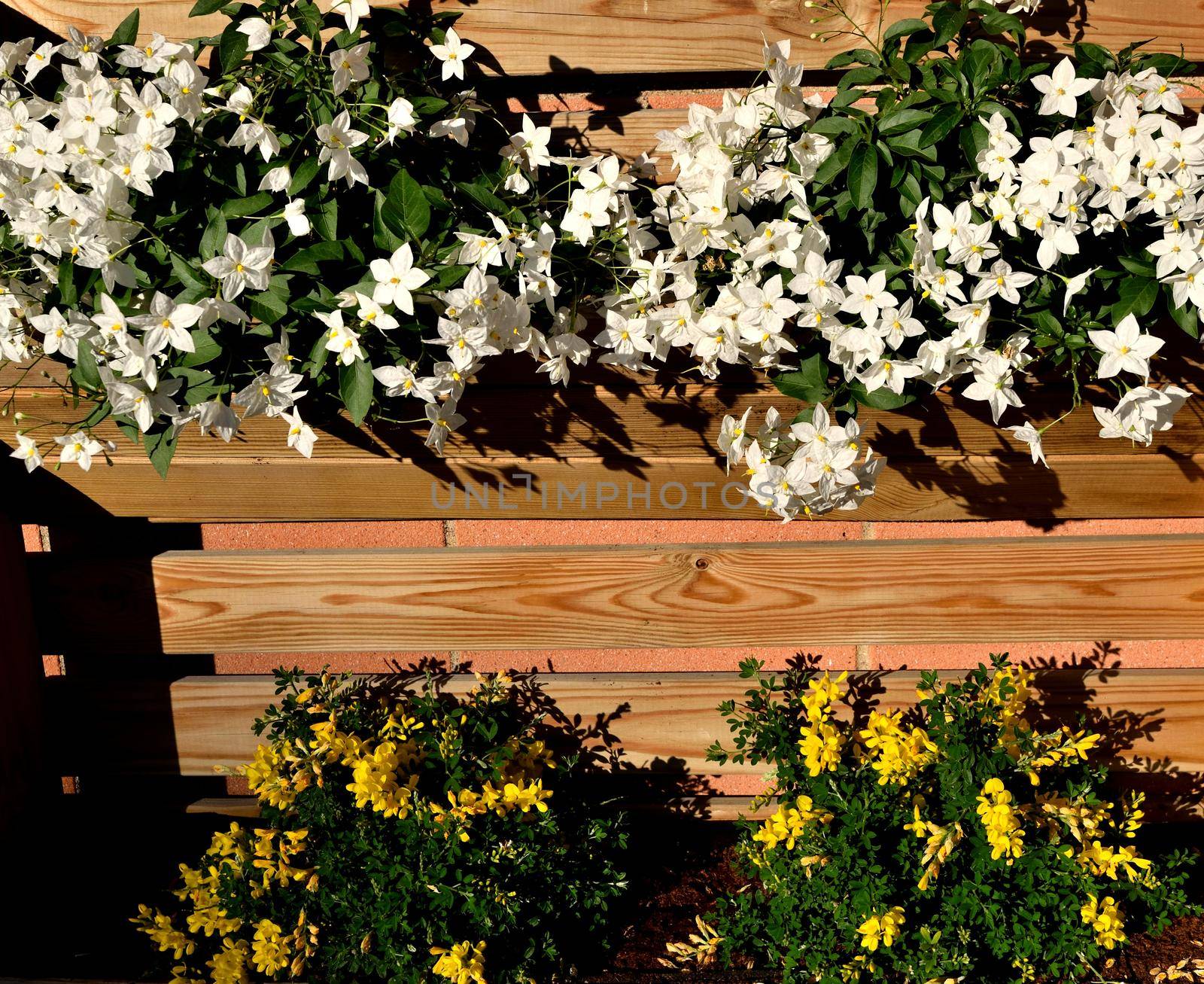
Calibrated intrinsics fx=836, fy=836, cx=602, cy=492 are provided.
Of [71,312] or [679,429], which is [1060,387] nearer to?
[679,429]

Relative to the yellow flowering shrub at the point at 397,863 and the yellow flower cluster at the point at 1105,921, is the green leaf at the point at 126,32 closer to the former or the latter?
the yellow flowering shrub at the point at 397,863

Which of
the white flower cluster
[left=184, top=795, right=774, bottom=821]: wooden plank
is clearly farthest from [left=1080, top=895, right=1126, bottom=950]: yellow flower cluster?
the white flower cluster

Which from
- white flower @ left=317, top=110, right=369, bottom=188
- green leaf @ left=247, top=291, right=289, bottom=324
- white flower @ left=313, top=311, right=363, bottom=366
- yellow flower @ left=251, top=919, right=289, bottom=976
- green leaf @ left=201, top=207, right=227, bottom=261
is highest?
white flower @ left=317, top=110, right=369, bottom=188

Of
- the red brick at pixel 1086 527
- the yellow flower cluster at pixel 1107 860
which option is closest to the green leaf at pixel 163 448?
the red brick at pixel 1086 527

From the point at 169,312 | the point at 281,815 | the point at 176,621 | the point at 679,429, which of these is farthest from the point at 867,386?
the point at 176,621

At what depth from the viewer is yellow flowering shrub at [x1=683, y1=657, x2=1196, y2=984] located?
5.09 ft

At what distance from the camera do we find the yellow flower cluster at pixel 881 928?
4.91 ft

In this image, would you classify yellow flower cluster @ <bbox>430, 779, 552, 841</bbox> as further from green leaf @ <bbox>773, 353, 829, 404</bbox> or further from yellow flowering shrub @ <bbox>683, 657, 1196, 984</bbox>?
green leaf @ <bbox>773, 353, 829, 404</bbox>

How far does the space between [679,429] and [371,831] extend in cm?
101

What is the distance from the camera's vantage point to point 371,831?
5.43ft

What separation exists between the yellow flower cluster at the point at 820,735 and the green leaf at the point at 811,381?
0.64 m

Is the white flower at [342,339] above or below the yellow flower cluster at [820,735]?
above

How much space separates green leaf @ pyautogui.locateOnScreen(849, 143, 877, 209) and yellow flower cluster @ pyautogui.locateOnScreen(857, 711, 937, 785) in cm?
99

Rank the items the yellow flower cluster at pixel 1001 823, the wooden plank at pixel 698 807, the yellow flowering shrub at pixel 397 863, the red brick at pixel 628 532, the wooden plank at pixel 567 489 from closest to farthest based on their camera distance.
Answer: the yellow flower cluster at pixel 1001 823, the yellow flowering shrub at pixel 397 863, the wooden plank at pixel 567 489, the red brick at pixel 628 532, the wooden plank at pixel 698 807
